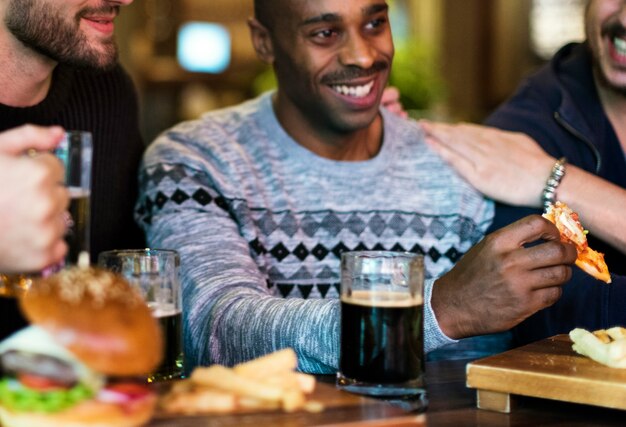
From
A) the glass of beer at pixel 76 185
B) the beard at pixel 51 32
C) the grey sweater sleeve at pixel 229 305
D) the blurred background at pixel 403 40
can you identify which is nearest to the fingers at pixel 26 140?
the glass of beer at pixel 76 185

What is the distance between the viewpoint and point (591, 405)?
145 cm

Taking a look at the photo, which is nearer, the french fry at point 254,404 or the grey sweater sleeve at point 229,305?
the french fry at point 254,404

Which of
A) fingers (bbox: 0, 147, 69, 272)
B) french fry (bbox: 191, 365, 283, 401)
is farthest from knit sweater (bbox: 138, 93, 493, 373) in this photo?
fingers (bbox: 0, 147, 69, 272)

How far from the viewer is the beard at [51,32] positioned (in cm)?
172

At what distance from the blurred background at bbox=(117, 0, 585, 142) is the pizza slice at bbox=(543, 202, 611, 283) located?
5288 millimetres

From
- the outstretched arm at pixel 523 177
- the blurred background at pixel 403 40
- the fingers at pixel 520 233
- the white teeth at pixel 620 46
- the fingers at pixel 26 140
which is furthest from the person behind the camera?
the blurred background at pixel 403 40

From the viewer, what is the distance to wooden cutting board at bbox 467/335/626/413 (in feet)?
4.35

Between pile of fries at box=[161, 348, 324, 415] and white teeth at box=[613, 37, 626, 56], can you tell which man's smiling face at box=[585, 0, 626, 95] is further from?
pile of fries at box=[161, 348, 324, 415]

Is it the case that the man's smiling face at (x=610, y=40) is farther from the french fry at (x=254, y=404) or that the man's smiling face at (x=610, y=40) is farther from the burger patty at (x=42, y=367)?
the burger patty at (x=42, y=367)

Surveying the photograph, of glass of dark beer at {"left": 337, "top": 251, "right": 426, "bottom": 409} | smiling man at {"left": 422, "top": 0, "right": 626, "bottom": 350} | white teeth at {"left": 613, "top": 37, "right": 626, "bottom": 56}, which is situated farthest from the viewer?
white teeth at {"left": 613, "top": 37, "right": 626, "bottom": 56}

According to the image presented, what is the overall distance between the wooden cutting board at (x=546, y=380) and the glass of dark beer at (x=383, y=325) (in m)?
0.13

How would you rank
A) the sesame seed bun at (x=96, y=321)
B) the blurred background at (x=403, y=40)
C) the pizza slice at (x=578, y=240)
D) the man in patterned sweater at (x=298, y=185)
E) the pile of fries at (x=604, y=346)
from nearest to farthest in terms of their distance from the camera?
the sesame seed bun at (x=96, y=321) < the pile of fries at (x=604, y=346) < the pizza slice at (x=578, y=240) < the man in patterned sweater at (x=298, y=185) < the blurred background at (x=403, y=40)

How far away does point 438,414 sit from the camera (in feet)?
4.48

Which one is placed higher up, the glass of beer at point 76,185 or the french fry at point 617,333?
the glass of beer at point 76,185
